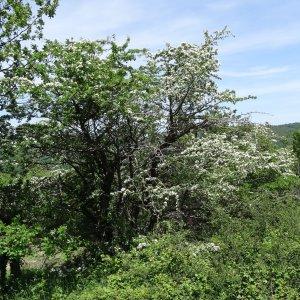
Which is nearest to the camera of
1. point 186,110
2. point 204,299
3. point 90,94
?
point 204,299


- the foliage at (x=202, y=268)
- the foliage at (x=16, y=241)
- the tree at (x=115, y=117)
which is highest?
the tree at (x=115, y=117)

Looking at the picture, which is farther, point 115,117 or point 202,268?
point 115,117

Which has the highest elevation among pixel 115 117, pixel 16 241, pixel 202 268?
pixel 115 117

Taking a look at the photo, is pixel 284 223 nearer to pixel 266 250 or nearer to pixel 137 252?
pixel 266 250

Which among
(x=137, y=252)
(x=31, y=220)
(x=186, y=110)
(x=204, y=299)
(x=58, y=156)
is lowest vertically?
(x=204, y=299)

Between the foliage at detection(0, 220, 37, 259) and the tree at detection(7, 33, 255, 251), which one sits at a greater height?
the tree at detection(7, 33, 255, 251)

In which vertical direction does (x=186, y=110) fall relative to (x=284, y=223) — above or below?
above

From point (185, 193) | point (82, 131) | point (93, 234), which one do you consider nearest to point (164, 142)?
point (185, 193)

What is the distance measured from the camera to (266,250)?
41.0ft

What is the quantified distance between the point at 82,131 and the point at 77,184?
254 centimetres

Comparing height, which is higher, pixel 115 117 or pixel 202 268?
pixel 115 117

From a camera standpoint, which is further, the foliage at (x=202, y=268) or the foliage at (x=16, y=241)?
the foliage at (x=16, y=241)

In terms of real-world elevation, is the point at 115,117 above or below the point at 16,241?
above

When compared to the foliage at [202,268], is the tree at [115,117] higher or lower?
higher
